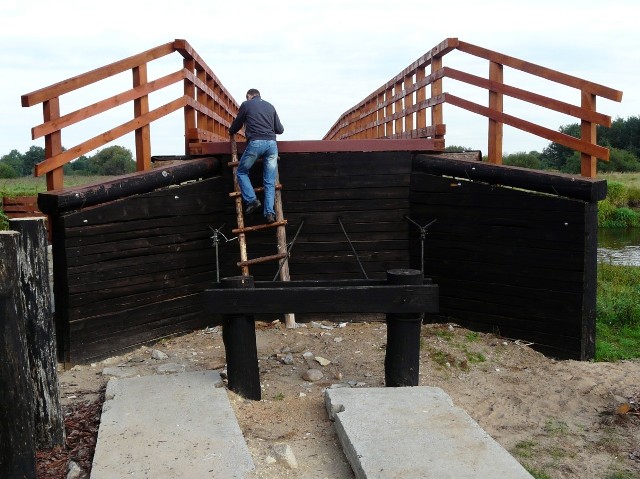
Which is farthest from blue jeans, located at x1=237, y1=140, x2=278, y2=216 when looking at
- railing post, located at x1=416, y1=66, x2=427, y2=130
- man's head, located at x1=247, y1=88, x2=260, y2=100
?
railing post, located at x1=416, y1=66, x2=427, y2=130

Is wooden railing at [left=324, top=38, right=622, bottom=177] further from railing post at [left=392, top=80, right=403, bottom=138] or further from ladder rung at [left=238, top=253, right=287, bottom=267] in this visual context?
ladder rung at [left=238, top=253, right=287, bottom=267]

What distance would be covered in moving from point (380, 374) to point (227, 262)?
2679 millimetres

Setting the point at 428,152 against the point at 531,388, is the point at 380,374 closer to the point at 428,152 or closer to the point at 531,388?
the point at 531,388

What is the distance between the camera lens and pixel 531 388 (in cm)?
675

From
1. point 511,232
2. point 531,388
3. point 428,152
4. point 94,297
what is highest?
point 428,152

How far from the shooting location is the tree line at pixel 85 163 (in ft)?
194

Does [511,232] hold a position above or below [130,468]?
above

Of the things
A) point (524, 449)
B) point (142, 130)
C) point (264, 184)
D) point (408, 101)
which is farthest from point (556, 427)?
point (408, 101)

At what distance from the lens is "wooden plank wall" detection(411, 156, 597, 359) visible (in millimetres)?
7680

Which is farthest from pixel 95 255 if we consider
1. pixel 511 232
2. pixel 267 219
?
pixel 511 232

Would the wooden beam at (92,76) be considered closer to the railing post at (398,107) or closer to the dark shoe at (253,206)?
the dark shoe at (253,206)

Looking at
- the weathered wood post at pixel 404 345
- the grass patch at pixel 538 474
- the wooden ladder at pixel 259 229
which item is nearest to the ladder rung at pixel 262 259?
the wooden ladder at pixel 259 229

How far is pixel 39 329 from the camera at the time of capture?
5.06 m

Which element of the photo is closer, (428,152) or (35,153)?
(428,152)
